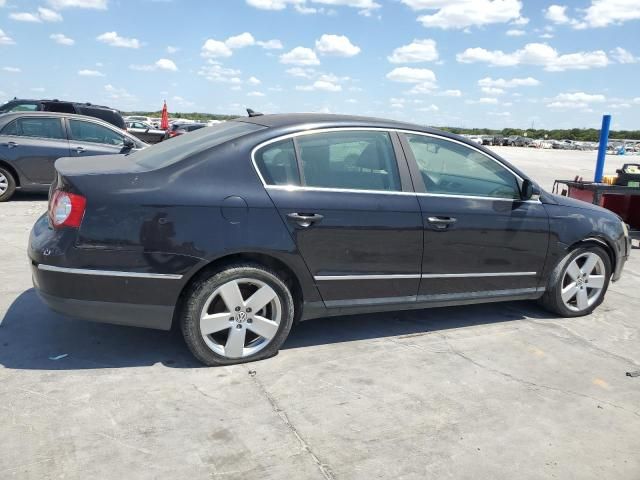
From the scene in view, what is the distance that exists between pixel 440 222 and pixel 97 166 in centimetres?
241

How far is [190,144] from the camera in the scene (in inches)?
159

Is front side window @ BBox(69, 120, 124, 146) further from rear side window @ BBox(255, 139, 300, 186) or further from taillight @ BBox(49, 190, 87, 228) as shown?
rear side window @ BBox(255, 139, 300, 186)

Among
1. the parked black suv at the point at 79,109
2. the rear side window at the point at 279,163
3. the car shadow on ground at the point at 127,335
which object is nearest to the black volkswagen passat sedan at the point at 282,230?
the rear side window at the point at 279,163

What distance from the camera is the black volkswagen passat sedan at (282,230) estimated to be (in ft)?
11.2

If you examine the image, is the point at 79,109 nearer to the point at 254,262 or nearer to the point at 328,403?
the point at 254,262

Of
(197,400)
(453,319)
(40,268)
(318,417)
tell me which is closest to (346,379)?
(318,417)

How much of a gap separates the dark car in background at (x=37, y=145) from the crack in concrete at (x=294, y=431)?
22.1 feet

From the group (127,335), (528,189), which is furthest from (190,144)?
(528,189)

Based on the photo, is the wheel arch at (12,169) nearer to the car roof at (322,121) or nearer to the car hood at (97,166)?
the car hood at (97,166)

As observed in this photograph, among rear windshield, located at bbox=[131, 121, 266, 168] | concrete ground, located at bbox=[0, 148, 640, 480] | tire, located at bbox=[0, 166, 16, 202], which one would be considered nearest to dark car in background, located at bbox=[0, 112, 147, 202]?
tire, located at bbox=[0, 166, 16, 202]

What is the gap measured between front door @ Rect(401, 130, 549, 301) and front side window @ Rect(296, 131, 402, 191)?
202mm

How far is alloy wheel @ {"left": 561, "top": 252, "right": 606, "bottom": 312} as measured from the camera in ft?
16.6

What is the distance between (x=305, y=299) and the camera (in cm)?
391

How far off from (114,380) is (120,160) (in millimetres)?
1547
